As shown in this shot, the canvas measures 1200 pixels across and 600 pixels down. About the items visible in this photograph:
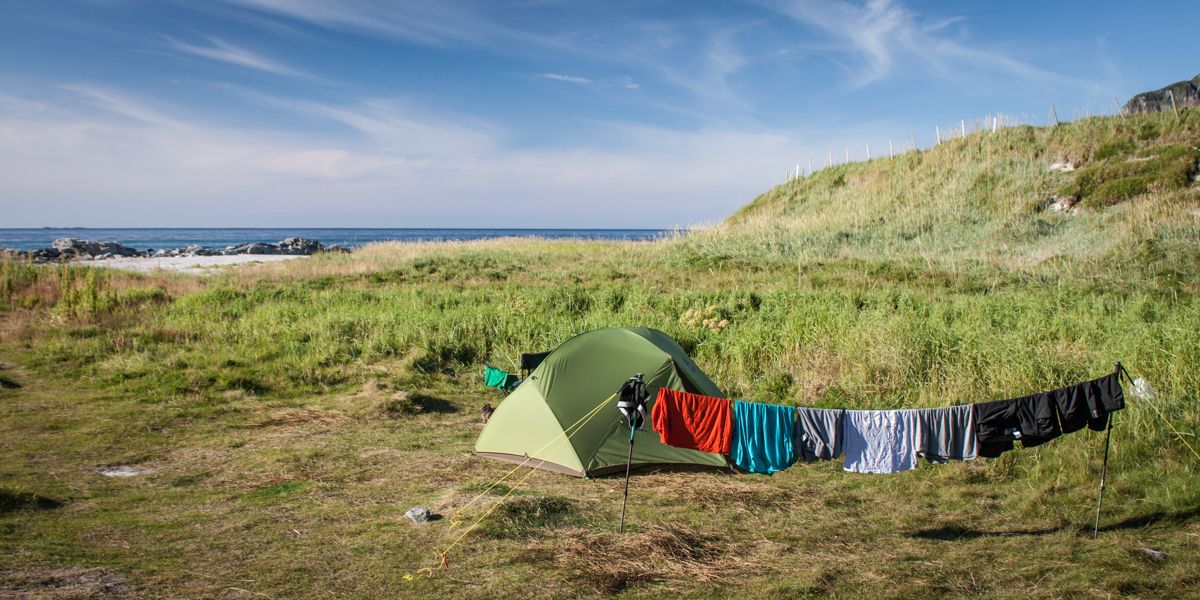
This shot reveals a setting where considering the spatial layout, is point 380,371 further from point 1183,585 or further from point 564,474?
point 1183,585

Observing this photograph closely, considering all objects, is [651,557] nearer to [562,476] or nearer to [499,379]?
[562,476]

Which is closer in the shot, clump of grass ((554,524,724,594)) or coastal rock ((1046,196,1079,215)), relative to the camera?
clump of grass ((554,524,724,594))

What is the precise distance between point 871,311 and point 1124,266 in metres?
9.35

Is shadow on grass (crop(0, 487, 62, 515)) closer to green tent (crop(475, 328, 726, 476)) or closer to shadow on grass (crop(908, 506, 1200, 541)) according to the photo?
green tent (crop(475, 328, 726, 476))

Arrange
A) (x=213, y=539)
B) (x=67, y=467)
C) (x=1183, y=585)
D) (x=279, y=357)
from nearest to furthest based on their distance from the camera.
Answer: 1. (x=1183, y=585)
2. (x=213, y=539)
3. (x=67, y=467)
4. (x=279, y=357)

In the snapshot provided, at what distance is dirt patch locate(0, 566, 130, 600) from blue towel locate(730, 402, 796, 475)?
482 cm

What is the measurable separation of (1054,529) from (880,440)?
1899 millimetres

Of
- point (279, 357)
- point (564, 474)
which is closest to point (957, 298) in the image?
point (564, 474)

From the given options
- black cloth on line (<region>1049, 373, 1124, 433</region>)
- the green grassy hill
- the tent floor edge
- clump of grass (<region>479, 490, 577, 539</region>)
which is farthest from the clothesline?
the green grassy hill

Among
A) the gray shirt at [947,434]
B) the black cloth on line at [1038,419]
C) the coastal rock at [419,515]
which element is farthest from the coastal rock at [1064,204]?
the coastal rock at [419,515]

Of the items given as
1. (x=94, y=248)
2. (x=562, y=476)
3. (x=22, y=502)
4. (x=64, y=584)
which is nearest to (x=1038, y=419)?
(x=562, y=476)

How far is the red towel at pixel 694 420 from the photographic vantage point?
6.54 meters

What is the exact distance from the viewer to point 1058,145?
31.6 meters

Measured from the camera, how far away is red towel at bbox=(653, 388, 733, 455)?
6.54 m
